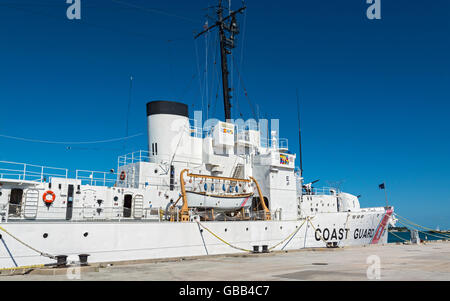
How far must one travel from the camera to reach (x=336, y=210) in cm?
2623

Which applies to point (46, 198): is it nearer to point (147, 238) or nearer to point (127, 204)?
point (127, 204)

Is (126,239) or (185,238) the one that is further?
(185,238)

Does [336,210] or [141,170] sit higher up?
[141,170]

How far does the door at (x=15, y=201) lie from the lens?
44.8 feet

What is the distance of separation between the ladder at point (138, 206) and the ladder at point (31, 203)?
13.5ft

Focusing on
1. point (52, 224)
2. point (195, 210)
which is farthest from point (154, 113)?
point (52, 224)

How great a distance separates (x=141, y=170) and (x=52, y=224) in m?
6.02

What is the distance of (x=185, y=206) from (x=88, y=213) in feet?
14.2

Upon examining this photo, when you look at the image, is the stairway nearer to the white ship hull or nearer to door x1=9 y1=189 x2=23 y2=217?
the white ship hull

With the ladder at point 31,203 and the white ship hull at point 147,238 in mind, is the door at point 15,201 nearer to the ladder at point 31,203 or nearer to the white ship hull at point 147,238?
the ladder at point 31,203

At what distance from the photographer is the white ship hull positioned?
12410 millimetres

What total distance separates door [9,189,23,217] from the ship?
0.04 m

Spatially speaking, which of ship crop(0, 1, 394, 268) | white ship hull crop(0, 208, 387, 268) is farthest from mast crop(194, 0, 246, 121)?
white ship hull crop(0, 208, 387, 268)
